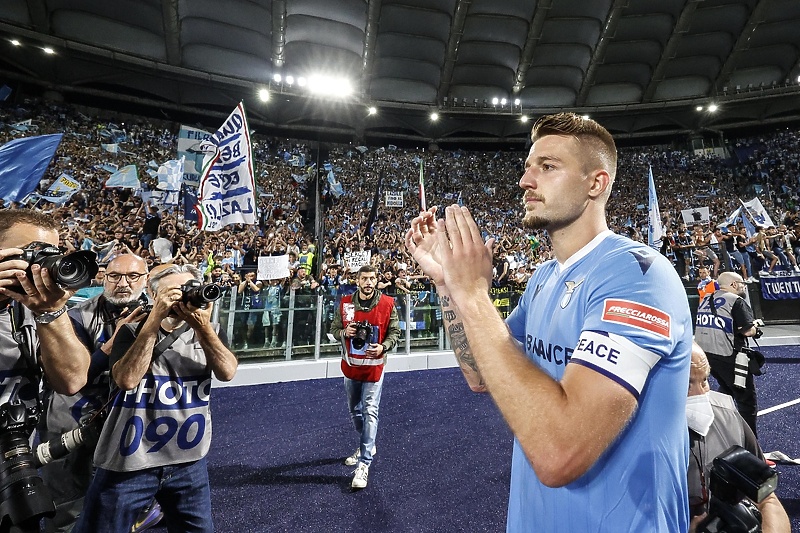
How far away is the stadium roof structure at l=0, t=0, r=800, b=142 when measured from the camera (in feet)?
56.7

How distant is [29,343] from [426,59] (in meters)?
23.2

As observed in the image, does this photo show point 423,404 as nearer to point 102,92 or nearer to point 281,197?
point 281,197

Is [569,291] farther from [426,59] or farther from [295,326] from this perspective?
[426,59]

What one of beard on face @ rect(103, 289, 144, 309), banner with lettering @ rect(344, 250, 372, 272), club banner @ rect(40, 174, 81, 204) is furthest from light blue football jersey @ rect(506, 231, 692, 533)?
club banner @ rect(40, 174, 81, 204)

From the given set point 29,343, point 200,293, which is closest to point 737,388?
point 200,293

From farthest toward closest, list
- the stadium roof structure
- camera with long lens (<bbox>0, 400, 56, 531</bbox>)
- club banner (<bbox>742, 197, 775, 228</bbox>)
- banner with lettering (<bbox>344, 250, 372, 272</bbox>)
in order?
the stadium roof structure < club banner (<bbox>742, 197, 775, 228</bbox>) < banner with lettering (<bbox>344, 250, 372, 272</bbox>) < camera with long lens (<bbox>0, 400, 56, 531</bbox>)

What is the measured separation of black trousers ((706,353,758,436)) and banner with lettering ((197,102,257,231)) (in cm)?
633

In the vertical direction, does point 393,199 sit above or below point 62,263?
above

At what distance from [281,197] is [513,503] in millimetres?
19371

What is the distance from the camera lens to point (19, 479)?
133cm

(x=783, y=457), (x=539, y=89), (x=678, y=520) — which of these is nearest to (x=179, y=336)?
(x=678, y=520)

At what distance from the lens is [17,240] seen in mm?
1861

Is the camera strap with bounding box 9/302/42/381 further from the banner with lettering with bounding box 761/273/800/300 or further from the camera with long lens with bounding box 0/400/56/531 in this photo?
the banner with lettering with bounding box 761/273/800/300

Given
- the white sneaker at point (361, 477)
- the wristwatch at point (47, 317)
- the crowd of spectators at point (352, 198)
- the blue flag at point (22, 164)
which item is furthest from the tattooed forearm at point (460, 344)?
the crowd of spectators at point (352, 198)
